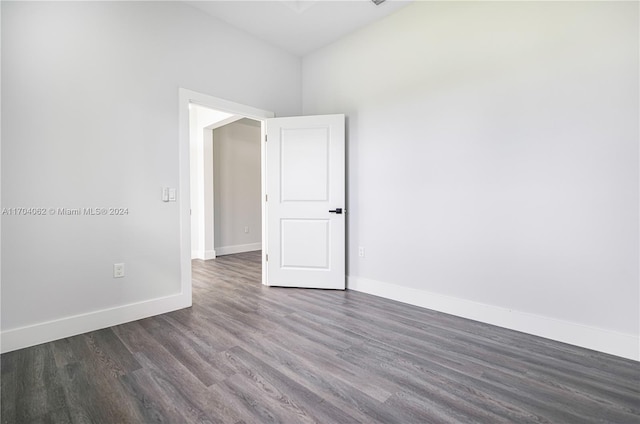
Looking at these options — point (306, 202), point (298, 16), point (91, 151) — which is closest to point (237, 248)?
point (306, 202)

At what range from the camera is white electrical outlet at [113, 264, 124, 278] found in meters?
2.49

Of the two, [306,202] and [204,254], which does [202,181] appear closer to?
[204,254]

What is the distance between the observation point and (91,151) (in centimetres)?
236

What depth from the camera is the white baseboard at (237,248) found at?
19.0 feet

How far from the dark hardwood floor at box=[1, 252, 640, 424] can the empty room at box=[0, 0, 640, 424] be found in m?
0.02

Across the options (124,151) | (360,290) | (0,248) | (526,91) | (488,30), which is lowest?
(360,290)

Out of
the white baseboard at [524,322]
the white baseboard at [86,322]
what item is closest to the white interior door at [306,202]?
the white baseboard at [524,322]

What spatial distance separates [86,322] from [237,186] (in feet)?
13.2

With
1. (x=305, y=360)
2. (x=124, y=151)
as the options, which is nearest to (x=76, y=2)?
(x=124, y=151)

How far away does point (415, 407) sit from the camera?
4.84 feet

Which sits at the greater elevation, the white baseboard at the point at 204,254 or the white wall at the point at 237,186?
the white wall at the point at 237,186

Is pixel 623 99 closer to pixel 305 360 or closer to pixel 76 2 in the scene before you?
pixel 305 360

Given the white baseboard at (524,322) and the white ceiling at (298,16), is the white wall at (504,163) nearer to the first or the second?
the white baseboard at (524,322)

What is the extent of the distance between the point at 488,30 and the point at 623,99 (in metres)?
1.11
